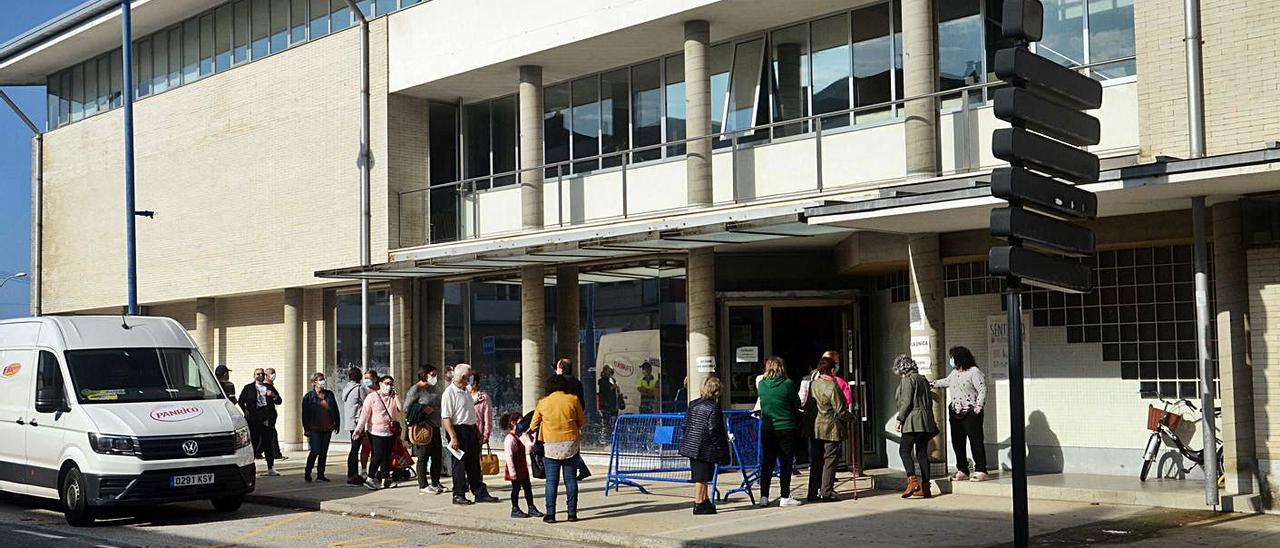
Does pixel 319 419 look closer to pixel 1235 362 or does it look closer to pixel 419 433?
pixel 419 433

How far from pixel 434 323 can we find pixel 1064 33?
12.8 m

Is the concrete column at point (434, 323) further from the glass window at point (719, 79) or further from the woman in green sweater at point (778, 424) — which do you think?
the woman in green sweater at point (778, 424)

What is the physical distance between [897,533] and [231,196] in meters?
19.5

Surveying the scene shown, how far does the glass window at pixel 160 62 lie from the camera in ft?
101

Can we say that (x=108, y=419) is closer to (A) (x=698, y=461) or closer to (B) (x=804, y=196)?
(A) (x=698, y=461)

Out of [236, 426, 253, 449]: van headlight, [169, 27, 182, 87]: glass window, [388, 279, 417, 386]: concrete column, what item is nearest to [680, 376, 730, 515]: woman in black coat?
[236, 426, 253, 449]: van headlight

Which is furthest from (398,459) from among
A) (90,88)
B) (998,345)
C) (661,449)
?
(90,88)

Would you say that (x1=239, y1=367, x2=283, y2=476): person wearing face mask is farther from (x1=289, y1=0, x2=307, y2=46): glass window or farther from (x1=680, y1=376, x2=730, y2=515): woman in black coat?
(x1=680, y1=376, x2=730, y2=515): woman in black coat

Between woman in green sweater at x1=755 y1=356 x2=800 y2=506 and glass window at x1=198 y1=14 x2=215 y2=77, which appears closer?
woman in green sweater at x1=755 y1=356 x2=800 y2=506

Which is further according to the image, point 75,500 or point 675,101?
point 675,101

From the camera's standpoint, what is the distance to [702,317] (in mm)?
18906

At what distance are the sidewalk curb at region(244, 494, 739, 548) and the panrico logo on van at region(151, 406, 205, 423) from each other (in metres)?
2.14

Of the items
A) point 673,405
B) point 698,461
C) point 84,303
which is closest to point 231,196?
point 84,303

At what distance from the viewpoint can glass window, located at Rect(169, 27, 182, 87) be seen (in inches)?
1188
